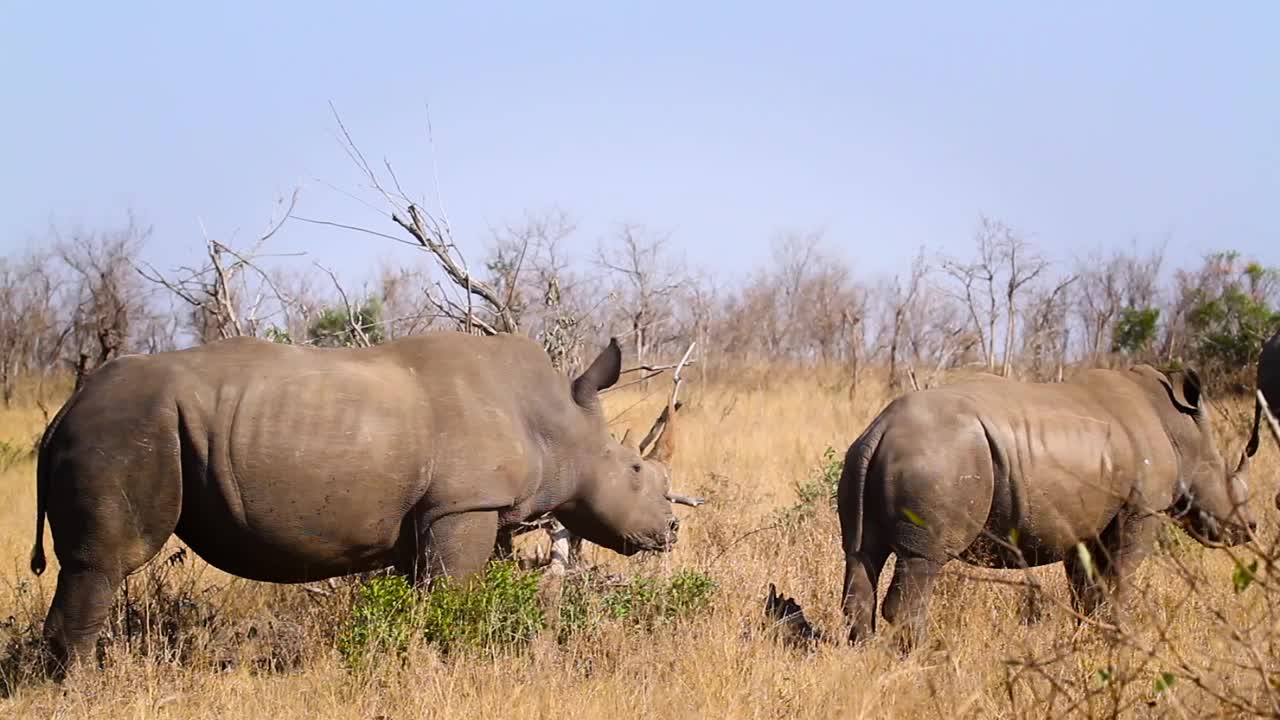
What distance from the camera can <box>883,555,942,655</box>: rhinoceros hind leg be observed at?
5.74m

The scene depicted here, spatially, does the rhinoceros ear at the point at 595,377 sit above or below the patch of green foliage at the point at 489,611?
above

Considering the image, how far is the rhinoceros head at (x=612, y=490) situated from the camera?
627cm

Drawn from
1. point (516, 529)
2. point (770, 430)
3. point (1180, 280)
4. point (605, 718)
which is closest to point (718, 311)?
point (1180, 280)

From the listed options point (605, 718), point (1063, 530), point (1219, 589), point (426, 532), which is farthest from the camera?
point (1219, 589)

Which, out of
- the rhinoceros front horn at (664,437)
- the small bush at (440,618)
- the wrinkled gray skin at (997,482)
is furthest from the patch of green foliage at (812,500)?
the small bush at (440,618)

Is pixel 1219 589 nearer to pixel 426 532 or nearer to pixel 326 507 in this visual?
pixel 426 532

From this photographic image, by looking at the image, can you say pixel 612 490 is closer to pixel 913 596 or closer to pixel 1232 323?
pixel 913 596

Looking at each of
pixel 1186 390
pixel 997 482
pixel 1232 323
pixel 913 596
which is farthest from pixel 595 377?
pixel 1232 323

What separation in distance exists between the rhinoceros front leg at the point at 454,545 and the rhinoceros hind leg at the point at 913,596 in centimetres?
180

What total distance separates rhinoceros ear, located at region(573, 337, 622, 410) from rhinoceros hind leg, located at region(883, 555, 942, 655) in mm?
1591

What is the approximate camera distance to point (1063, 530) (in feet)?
19.7

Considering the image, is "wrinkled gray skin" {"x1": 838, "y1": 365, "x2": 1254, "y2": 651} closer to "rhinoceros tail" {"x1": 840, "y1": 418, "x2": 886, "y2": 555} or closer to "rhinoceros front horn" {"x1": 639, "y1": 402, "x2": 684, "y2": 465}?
"rhinoceros tail" {"x1": 840, "y1": 418, "x2": 886, "y2": 555}

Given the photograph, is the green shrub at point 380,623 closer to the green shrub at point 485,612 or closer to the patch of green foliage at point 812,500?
the green shrub at point 485,612

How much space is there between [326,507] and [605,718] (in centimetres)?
154
